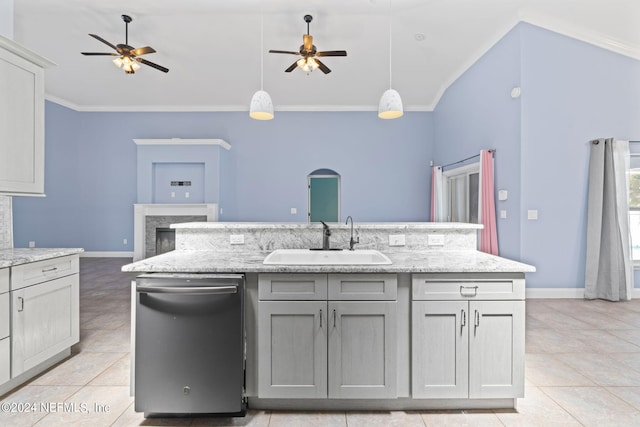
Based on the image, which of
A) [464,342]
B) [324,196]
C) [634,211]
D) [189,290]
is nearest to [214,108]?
[324,196]

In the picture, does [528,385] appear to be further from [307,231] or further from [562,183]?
[562,183]

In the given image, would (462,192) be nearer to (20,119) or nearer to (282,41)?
(282,41)

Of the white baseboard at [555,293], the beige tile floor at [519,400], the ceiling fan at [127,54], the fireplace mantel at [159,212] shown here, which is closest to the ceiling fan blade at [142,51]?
the ceiling fan at [127,54]

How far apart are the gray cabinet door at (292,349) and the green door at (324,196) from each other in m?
5.70

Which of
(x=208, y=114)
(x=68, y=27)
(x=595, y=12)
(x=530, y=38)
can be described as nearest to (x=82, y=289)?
(x=68, y=27)

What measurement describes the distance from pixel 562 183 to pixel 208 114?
6772 millimetres

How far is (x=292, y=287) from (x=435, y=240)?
3.93 feet

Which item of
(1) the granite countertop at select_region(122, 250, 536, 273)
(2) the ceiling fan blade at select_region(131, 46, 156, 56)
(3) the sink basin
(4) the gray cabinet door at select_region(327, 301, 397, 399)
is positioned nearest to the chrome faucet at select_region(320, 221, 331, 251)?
(3) the sink basin

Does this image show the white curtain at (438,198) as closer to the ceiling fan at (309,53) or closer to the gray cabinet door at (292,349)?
the ceiling fan at (309,53)

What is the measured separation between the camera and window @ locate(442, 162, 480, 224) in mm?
5461

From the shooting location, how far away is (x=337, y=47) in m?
5.35

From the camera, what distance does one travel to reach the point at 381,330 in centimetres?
177

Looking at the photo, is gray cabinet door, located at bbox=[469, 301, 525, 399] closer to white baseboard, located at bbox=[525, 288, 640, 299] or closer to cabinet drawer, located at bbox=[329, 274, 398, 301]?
cabinet drawer, located at bbox=[329, 274, 398, 301]

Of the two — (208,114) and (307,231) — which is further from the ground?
(208,114)
